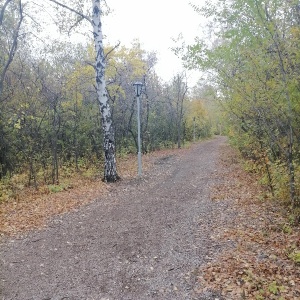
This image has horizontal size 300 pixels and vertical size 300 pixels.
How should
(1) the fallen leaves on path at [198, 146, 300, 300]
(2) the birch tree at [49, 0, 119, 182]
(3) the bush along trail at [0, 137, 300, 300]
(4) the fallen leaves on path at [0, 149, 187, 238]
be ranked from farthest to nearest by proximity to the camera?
1. (2) the birch tree at [49, 0, 119, 182]
2. (4) the fallen leaves on path at [0, 149, 187, 238]
3. (3) the bush along trail at [0, 137, 300, 300]
4. (1) the fallen leaves on path at [198, 146, 300, 300]

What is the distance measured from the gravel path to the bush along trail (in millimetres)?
14

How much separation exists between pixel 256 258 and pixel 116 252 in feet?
7.04

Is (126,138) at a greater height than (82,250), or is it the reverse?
(126,138)

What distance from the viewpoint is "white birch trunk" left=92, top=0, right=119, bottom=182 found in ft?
32.9

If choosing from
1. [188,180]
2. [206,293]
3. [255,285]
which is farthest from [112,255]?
[188,180]

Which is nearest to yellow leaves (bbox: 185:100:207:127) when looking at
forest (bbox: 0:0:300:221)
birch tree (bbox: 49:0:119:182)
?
forest (bbox: 0:0:300:221)

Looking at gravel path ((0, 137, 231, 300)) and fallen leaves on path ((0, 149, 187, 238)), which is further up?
fallen leaves on path ((0, 149, 187, 238))

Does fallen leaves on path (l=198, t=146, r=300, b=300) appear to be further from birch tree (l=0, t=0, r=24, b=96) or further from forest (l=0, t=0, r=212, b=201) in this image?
birch tree (l=0, t=0, r=24, b=96)

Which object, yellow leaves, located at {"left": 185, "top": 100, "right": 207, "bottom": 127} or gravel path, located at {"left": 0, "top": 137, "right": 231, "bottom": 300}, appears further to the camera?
yellow leaves, located at {"left": 185, "top": 100, "right": 207, "bottom": 127}

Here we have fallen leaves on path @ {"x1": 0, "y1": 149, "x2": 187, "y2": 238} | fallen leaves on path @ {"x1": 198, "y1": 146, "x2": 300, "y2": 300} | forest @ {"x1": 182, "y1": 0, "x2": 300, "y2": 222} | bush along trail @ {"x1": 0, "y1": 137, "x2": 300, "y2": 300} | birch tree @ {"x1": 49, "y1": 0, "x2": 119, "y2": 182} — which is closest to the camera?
fallen leaves on path @ {"x1": 198, "y1": 146, "x2": 300, "y2": 300}

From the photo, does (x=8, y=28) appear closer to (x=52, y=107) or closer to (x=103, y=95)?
(x=52, y=107)

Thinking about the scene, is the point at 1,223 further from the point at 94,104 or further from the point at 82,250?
the point at 94,104

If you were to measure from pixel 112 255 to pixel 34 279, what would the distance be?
3.90ft

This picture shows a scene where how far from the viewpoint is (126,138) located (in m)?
23.2
